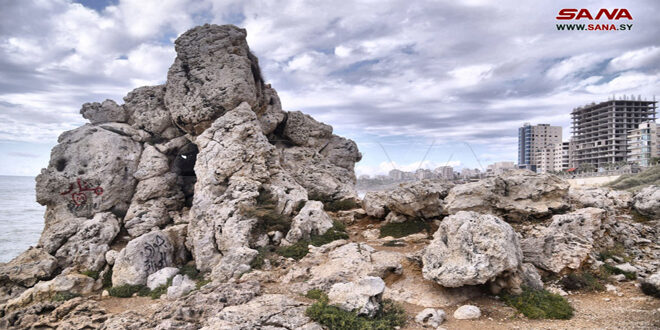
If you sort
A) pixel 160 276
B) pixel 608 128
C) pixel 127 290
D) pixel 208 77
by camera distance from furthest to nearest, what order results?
pixel 608 128, pixel 208 77, pixel 160 276, pixel 127 290

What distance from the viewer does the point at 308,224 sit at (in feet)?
50.9

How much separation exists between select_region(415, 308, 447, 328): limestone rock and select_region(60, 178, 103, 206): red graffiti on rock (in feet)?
58.7

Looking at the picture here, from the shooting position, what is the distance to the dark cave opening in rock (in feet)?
71.5

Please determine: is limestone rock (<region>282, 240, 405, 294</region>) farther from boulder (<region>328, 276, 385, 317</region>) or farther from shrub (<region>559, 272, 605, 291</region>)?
shrub (<region>559, 272, 605, 291</region>)

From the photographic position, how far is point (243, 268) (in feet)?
40.8

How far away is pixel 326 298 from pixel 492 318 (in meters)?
4.21

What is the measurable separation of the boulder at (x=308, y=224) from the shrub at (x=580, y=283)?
900cm

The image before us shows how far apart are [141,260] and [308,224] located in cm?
704

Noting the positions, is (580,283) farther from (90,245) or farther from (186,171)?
(186,171)

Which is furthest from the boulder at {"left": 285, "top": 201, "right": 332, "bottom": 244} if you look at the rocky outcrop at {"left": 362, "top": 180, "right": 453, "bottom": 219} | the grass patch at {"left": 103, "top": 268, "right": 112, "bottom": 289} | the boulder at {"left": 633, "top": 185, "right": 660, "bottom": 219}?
the boulder at {"left": 633, "top": 185, "right": 660, "bottom": 219}

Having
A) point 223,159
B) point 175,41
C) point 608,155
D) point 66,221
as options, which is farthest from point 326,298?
point 608,155

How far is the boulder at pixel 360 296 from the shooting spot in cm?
831

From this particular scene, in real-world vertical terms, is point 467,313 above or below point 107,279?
above

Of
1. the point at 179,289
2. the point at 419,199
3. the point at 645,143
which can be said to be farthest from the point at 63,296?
the point at 645,143
